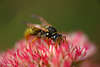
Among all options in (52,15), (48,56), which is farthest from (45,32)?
(52,15)

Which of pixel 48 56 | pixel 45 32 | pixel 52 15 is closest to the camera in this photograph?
pixel 48 56

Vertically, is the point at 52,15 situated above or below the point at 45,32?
below

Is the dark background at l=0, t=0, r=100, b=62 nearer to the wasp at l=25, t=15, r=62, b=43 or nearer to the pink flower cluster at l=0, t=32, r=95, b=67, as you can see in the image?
the wasp at l=25, t=15, r=62, b=43

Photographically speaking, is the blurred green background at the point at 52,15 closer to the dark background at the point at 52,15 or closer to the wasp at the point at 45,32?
the dark background at the point at 52,15

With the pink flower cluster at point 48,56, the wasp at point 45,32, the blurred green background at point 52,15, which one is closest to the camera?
the pink flower cluster at point 48,56

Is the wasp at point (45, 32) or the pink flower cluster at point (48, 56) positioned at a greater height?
the wasp at point (45, 32)


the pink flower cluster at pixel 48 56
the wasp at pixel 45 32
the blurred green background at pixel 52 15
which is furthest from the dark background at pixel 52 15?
the pink flower cluster at pixel 48 56

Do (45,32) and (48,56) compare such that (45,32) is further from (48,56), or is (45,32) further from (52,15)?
(52,15)

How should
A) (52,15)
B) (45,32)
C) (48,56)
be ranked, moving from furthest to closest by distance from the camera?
(52,15), (45,32), (48,56)
